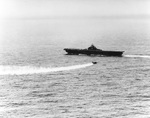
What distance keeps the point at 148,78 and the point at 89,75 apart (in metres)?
18.1

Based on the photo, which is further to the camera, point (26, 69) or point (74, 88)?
point (26, 69)

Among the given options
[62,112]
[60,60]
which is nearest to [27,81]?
[62,112]

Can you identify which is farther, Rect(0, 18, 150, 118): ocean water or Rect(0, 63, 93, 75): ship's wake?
Rect(0, 63, 93, 75): ship's wake

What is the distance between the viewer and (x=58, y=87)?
9900 centimetres

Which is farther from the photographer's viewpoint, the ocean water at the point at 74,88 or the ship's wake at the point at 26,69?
the ship's wake at the point at 26,69

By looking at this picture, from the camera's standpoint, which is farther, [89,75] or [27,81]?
[89,75]

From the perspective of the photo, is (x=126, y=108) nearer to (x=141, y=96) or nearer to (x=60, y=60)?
(x=141, y=96)

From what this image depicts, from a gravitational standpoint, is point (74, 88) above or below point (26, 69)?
below

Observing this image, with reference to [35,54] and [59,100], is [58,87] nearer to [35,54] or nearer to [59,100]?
[59,100]

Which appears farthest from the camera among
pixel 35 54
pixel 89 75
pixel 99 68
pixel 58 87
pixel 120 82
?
pixel 35 54

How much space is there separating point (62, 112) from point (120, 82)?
3220cm

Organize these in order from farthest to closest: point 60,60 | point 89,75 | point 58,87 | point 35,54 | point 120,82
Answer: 1. point 35,54
2. point 60,60
3. point 89,75
4. point 120,82
5. point 58,87

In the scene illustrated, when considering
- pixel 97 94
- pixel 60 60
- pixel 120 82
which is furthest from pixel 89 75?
pixel 60 60

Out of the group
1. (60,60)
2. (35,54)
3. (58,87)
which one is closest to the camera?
(58,87)
